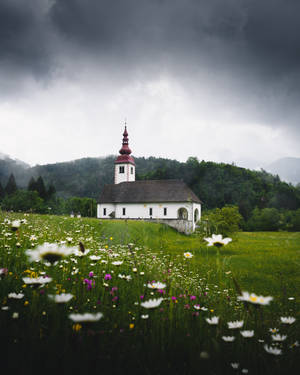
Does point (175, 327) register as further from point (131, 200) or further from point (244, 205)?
point (244, 205)

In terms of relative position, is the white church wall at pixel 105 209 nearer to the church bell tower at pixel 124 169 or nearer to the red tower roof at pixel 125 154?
the church bell tower at pixel 124 169

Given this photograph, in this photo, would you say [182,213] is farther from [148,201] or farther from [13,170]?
[13,170]

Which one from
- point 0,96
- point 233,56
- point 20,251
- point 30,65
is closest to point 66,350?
point 20,251

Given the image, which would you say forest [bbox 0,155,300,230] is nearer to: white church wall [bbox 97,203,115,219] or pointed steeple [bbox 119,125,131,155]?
white church wall [bbox 97,203,115,219]

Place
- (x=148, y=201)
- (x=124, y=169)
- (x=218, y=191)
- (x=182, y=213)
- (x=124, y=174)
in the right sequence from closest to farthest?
1. (x=182, y=213)
2. (x=148, y=201)
3. (x=124, y=174)
4. (x=124, y=169)
5. (x=218, y=191)

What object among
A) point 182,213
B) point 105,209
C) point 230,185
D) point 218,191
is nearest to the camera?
point 182,213

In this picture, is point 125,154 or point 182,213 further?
point 125,154

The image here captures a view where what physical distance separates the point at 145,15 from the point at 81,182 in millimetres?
88241

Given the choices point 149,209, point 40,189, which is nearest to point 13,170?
point 40,189

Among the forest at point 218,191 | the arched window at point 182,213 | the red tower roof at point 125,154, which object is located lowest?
the arched window at point 182,213

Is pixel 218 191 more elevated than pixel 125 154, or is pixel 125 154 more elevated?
pixel 125 154

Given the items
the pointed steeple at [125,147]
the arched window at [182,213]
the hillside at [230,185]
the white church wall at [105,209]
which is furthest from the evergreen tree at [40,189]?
the arched window at [182,213]

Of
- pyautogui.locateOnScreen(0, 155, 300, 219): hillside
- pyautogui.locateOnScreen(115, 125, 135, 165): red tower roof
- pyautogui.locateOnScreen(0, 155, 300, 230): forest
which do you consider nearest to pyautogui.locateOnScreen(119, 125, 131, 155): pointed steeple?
pyautogui.locateOnScreen(115, 125, 135, 165): red tower roof

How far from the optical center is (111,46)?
16.7 meters
